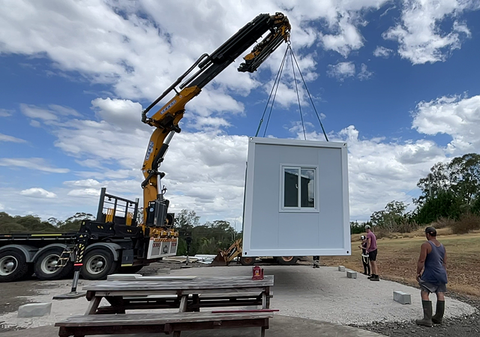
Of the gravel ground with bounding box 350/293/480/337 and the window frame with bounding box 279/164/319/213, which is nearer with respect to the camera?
the gravel ground with bounding box 350/293/480/337

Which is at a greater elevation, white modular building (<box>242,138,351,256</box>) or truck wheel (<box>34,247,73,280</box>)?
white modular building (<box>242,138,351,256</box>)

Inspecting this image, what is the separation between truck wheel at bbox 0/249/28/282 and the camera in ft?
27.2

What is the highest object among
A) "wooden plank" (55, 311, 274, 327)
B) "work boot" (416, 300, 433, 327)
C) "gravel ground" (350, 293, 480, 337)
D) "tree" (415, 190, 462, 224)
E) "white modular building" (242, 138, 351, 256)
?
"tree" (415, 190, 462, 224)

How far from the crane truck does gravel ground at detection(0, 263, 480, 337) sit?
24.7 inches

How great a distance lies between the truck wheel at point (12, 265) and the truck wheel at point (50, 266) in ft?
1.15

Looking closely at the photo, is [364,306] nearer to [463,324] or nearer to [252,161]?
[463,324]

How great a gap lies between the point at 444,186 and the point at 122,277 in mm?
55358

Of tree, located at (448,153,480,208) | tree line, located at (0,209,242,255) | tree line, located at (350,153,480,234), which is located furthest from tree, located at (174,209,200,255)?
tree, located at (448,153,480,208)

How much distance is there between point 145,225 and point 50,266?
2.71 metres

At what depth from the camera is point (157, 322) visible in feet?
10.2

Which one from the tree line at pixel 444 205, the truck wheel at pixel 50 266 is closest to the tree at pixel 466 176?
the tree line at pixel 444 205

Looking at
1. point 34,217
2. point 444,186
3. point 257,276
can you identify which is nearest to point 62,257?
point 257,276

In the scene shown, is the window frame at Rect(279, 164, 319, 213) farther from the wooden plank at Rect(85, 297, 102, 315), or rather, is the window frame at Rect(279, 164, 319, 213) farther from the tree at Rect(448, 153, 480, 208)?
the tree at Rect(448, 153, 480, 208)

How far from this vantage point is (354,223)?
4012 centimetres
